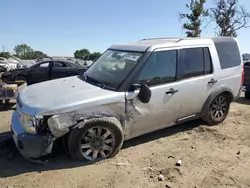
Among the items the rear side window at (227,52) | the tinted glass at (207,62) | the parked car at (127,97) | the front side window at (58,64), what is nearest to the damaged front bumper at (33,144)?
the parked car at (127,97)

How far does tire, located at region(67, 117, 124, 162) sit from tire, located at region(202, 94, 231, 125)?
7.47 feet

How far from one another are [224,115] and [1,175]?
14.9 ft

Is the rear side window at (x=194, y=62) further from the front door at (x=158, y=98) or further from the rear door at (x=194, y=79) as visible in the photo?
the front door at (x=158, y=98)

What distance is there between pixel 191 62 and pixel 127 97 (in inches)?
63.3

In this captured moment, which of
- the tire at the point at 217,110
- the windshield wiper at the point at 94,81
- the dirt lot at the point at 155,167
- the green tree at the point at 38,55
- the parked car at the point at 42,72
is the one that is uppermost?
the windshield wiper at the point at 94,81

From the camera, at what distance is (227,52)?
6031mm

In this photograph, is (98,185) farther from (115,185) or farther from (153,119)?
(153,119)

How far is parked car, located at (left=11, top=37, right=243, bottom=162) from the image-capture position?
4.04 metres

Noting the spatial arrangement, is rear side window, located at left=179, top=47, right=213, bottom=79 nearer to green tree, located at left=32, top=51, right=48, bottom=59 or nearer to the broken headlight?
the broken headlight

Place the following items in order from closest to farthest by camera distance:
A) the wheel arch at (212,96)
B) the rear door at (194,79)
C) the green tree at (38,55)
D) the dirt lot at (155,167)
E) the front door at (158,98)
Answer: the dirt lot at (155,167) < the front door at (158,98) < the rear door at (194,79) < the wheel arch at (212,96) < the green tree at (38,55)

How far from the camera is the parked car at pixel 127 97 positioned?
404cm

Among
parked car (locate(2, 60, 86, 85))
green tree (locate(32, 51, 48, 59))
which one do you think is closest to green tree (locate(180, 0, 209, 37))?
parked car (locate(2, 60, 86, 85))

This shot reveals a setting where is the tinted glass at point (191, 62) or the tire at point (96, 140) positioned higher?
the tinted glass at point (191, 62)

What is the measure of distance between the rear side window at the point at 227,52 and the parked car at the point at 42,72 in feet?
28.3
